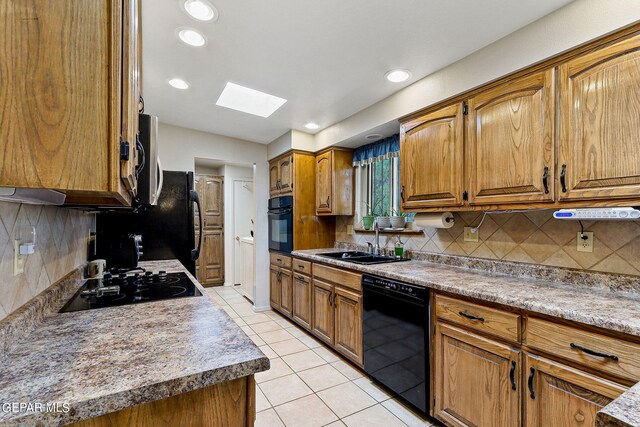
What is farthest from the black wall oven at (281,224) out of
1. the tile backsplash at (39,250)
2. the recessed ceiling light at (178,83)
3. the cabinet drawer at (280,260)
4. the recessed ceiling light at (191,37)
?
the tile backsplash at (39,250)

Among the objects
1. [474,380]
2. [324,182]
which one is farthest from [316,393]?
[324,182]

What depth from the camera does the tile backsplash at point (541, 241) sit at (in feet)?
4.90

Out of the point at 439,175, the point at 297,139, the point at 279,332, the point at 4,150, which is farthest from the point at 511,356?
the point at 297,139

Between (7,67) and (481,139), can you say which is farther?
(481,139)

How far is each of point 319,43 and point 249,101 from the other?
132 cm

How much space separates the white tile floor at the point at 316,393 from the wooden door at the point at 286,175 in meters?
1.72

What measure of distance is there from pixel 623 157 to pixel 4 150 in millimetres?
2089

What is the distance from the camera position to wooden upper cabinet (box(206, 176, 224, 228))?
511 cm

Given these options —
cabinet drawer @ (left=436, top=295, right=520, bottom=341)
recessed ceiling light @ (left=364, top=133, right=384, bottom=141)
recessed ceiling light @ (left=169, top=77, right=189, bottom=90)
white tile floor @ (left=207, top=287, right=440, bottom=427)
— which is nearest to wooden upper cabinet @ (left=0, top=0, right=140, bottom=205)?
cabinet drawer @ (left=436, top=295, right=520, bottom=341)

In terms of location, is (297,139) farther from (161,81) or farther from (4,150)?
(4,150)

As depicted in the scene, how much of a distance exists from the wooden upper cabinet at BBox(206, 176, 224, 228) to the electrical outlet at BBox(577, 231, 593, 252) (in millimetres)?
4862

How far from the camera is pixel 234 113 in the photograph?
3.08m

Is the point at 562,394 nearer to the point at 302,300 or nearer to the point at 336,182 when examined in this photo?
the point at 302,300

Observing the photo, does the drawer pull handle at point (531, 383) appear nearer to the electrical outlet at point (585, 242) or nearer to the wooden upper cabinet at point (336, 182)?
the electrical outlet at point (585, 242)
